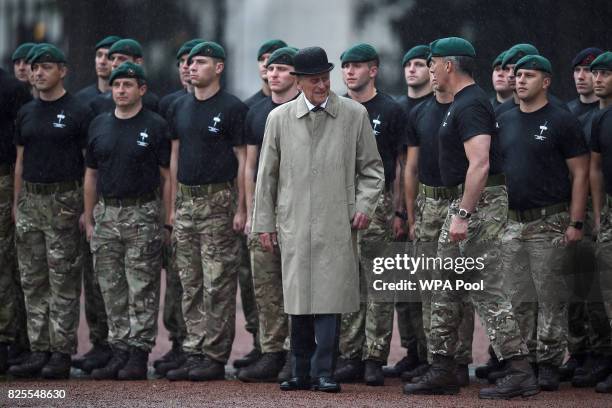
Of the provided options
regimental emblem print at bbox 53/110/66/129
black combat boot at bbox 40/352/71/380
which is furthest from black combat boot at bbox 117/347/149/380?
regimental emblem print at bbox 53/110/66/129

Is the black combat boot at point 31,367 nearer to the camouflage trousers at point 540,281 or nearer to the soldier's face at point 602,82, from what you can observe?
the camouflage trousers at point 540,281

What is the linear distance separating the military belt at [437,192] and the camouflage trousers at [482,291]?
332 mm

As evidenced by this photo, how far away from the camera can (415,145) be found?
9.01m

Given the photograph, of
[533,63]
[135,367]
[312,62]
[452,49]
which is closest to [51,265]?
[135,367]

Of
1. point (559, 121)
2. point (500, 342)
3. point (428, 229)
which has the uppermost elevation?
point (559, 121)

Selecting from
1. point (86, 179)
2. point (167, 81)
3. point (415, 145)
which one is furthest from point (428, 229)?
point (167, 81)

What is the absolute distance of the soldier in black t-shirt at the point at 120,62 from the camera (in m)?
9.91

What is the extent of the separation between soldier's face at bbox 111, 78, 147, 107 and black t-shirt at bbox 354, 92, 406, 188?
1.43 metres

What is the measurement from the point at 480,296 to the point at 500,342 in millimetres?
267

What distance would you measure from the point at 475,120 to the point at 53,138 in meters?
2.92

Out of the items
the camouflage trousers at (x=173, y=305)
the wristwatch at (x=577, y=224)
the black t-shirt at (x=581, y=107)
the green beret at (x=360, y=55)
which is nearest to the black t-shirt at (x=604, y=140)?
the wristwatch at (x=577, y=224)

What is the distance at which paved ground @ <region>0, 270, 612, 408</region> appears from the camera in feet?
25.7

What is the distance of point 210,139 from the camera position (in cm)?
920

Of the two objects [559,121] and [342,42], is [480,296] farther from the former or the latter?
[342,42]
